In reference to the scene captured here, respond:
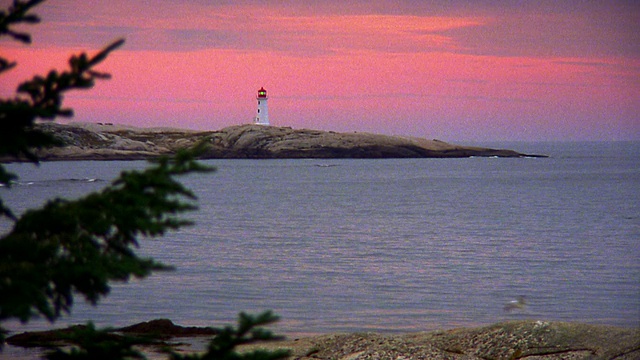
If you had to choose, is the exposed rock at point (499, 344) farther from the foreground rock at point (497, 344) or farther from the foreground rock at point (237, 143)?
the foreground rock at point (237, 143)

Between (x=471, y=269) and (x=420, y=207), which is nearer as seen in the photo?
(x=471, y=269)

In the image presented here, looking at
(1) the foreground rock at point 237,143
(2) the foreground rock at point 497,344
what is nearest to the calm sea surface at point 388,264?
(2) the foreground rock at point 497,344

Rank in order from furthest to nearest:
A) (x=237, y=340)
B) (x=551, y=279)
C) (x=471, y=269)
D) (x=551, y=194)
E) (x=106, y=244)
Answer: (x=551, y=194)
(x=471, y=269)
(x=551, y=279)
(x=106, y=244)
(x=237, y=340)

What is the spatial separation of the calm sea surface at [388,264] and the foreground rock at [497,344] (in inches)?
252

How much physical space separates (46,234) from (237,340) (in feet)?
4.92

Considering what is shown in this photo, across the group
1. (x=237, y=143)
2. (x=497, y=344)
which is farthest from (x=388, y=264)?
(x=237, y=143)

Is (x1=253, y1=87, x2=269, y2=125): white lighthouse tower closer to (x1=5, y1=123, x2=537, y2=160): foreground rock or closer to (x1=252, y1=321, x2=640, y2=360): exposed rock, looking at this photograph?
(x1=5, y1=123, x2=537, y2=160): foreground rock

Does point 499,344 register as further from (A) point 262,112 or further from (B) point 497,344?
(A) point 262,112

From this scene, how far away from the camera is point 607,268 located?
3772cm

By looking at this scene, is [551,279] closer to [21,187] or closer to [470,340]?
[470,340]

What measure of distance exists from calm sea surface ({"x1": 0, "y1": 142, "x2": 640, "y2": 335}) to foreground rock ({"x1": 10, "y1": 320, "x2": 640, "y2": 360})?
252 inches

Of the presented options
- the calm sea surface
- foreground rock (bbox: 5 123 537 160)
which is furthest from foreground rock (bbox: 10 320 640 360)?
foreground rock (bbox: 5 123 537 160)

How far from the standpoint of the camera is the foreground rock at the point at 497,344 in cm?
1455

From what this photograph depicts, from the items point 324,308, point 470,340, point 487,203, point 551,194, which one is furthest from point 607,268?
point 551,194
